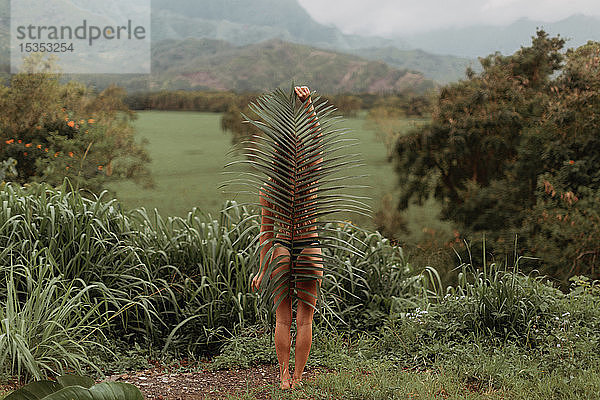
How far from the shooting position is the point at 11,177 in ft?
23.5

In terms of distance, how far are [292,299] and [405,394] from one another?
Answer: 0.79 meters

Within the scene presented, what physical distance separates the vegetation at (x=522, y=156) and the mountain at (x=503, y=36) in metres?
0.33

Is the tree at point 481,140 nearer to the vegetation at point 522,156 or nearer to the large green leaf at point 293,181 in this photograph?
the vegetation at point 522,156

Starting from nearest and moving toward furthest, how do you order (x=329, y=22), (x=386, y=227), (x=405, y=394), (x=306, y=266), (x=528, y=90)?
(x=405, y=394), (x=306, y=266), (x=528, y=90), (x=386, y=227), (x=329, y=22)

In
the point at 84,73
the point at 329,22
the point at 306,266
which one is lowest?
the point at 306,266

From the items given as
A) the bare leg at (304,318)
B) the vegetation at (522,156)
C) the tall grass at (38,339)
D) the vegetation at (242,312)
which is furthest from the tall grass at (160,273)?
the vegetation at (522,156)

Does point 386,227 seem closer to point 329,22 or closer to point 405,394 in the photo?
point 329,22

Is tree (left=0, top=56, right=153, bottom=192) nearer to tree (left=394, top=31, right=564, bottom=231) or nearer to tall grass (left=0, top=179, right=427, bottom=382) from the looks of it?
tall grass (left=0, top=179, right=427, bottom=382)

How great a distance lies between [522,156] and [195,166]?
21.0ft

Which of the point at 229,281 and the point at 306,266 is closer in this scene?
the point at 306,266

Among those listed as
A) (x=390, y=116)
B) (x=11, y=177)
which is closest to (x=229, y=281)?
(x=11, y=177)

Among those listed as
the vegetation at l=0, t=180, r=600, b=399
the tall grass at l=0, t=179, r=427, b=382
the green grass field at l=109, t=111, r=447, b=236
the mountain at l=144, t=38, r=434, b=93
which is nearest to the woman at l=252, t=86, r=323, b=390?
the vegetation at l=0, t=180, r=600, b=399

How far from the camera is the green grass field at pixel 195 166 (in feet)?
33.7

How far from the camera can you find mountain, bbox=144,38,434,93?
1138cm
